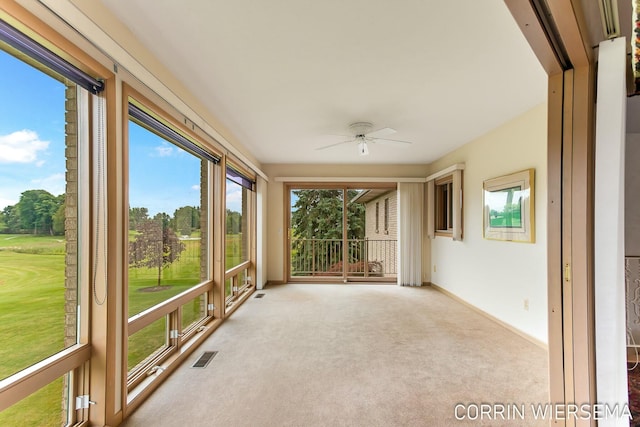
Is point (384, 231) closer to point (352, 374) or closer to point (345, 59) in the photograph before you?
point (352, 374)

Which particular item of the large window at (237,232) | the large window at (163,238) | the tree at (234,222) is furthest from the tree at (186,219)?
the tree at (234,222)

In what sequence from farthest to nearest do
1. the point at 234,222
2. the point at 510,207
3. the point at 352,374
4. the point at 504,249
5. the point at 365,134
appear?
the point at 234,222 < the point at 365,134 < the point at 504,249 < the point at 510,207 < the point at 352,374

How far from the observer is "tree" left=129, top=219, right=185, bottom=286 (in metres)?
2.19

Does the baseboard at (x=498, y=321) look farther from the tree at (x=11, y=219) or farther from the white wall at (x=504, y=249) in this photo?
the tree at (x=11, y=219)

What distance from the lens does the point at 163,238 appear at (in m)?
2.58

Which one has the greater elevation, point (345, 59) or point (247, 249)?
point (345, 59)

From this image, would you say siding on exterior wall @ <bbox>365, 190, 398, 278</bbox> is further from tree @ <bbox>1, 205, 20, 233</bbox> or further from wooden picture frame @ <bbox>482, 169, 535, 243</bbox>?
tree @ <bbox>1, 205, 20, 233</bbox>

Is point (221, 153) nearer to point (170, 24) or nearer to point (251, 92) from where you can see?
point (251, 92)

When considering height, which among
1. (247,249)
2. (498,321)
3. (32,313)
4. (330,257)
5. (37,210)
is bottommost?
(498,321)

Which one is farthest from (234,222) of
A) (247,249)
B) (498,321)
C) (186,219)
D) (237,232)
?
(498,321)

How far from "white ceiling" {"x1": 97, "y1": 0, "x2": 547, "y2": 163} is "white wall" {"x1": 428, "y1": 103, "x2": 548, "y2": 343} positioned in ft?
1.06

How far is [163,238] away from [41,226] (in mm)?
1117

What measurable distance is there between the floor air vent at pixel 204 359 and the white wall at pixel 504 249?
3184 mm

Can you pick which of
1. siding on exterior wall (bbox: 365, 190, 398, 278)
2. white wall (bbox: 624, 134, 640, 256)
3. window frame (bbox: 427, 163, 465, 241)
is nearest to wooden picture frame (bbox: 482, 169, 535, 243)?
window frame (bbox: 427, 163, 465, 241)
